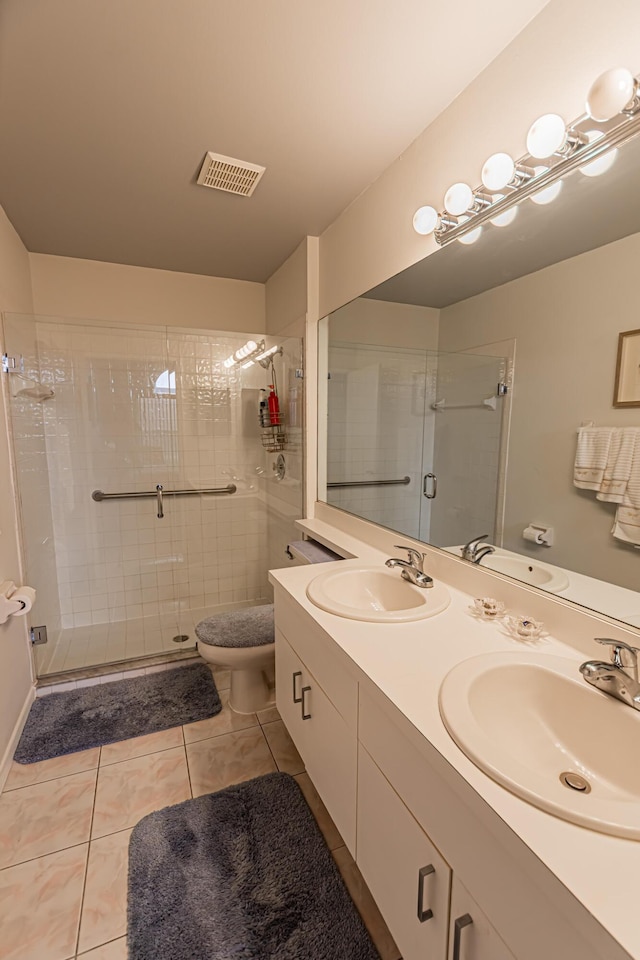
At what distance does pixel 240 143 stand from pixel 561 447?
5.08 ft

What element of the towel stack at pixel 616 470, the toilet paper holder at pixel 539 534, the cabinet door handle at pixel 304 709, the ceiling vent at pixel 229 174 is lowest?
the cabinet door handle at pixel 304 709

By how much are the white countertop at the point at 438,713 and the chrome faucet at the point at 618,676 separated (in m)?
0.09

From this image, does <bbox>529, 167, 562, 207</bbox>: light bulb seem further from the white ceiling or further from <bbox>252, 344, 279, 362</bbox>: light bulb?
<bbox>252, 344, 279, 362</bbox>: light bulb

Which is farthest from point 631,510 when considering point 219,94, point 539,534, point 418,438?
point 219,94

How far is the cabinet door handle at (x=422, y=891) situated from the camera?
2.45 feet

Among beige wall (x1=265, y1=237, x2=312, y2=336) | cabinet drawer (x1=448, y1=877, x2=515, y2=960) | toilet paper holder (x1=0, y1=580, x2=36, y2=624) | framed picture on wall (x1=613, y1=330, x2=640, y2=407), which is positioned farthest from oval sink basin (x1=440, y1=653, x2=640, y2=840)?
beige wall (x1=265, y1=237, x2=312, y2=336)

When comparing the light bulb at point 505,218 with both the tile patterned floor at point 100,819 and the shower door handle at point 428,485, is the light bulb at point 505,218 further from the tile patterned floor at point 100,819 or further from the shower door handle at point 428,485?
the tile patterned floor at point 100,819

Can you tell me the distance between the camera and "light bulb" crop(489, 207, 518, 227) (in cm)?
121

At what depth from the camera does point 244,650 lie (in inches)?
72.6

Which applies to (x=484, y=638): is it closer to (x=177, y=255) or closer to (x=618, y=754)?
(x=618, y=754)

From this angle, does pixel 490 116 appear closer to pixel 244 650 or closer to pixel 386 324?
pixel 386 324

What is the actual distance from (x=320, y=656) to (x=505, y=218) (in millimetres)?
1365

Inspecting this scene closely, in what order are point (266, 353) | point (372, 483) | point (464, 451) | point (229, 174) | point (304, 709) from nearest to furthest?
1. point (304, 709)
2. point (464, 451)
3. point (229, 174)
4. point (372, 483)
5. point (266, 353)

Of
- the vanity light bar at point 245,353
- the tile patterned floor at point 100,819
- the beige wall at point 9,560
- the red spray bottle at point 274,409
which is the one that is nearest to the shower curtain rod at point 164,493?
the red spray bottle at point 274,409
